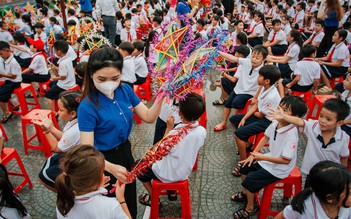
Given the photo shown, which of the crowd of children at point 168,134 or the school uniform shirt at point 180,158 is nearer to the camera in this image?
the crowd of children at point 168,134

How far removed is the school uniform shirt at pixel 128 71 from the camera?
497cm

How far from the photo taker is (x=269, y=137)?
9.80 feet

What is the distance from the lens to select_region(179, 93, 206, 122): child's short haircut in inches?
97.1

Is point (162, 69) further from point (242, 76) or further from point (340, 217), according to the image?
point (242, 76)

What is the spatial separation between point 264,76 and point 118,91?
81.6 inches

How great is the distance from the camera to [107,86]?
2.09m

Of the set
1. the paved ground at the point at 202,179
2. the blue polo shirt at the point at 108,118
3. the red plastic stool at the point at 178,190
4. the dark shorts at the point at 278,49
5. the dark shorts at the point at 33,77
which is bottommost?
the paved ground at the point at 202,179

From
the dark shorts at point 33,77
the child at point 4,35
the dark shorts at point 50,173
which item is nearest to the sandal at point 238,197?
the dark shorts at point 50,173

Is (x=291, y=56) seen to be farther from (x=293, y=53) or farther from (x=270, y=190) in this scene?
(x=270, y=190)

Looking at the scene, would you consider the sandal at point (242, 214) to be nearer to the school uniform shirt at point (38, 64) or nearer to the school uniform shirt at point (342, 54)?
the school uniform shirt at point (342, 54)

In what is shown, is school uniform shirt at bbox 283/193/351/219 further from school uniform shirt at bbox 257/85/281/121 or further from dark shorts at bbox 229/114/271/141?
school uniform shirt at bbox 257/85/281/121

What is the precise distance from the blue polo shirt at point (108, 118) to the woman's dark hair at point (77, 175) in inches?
12.5

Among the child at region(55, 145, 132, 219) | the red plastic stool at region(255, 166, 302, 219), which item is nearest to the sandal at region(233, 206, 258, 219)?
the red plastic stool at region(255, 166, 302, 219)

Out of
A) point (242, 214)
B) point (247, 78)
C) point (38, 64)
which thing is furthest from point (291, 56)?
point (38, 64)
